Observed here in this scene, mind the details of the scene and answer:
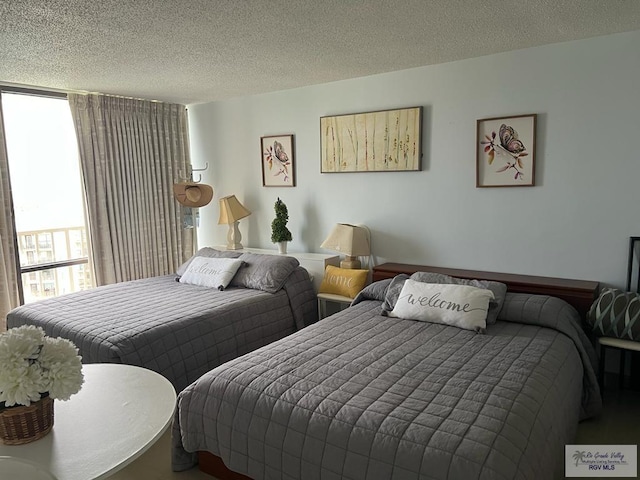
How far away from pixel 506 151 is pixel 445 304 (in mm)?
1257

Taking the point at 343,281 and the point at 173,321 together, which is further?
the point at 343,281

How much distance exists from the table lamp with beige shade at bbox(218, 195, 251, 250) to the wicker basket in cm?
313

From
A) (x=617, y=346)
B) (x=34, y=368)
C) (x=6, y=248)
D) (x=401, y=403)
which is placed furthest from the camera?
(x=6, y=248)

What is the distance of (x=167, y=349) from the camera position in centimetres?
276

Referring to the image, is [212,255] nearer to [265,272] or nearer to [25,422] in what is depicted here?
[265,272]

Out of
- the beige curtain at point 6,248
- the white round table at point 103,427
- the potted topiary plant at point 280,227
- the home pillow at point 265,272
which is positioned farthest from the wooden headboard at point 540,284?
the beige curtain at point 6,248

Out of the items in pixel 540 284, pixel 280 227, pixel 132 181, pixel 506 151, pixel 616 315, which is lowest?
pixel 616 315

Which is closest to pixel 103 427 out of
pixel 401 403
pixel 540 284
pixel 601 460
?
pixel 401 403

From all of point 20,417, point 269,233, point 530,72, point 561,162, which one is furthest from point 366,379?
point 269,233

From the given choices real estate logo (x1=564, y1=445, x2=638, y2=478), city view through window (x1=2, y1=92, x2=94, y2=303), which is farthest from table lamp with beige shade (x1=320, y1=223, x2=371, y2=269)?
city view through window (x1=2, y1=92, x2=94, y2=303)

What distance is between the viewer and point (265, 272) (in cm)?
371

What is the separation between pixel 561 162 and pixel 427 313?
1405mm

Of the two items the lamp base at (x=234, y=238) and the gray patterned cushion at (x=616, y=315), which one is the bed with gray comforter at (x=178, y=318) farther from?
the gray patterned cushion at (x=616, y=315)

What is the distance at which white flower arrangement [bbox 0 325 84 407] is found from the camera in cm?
132
